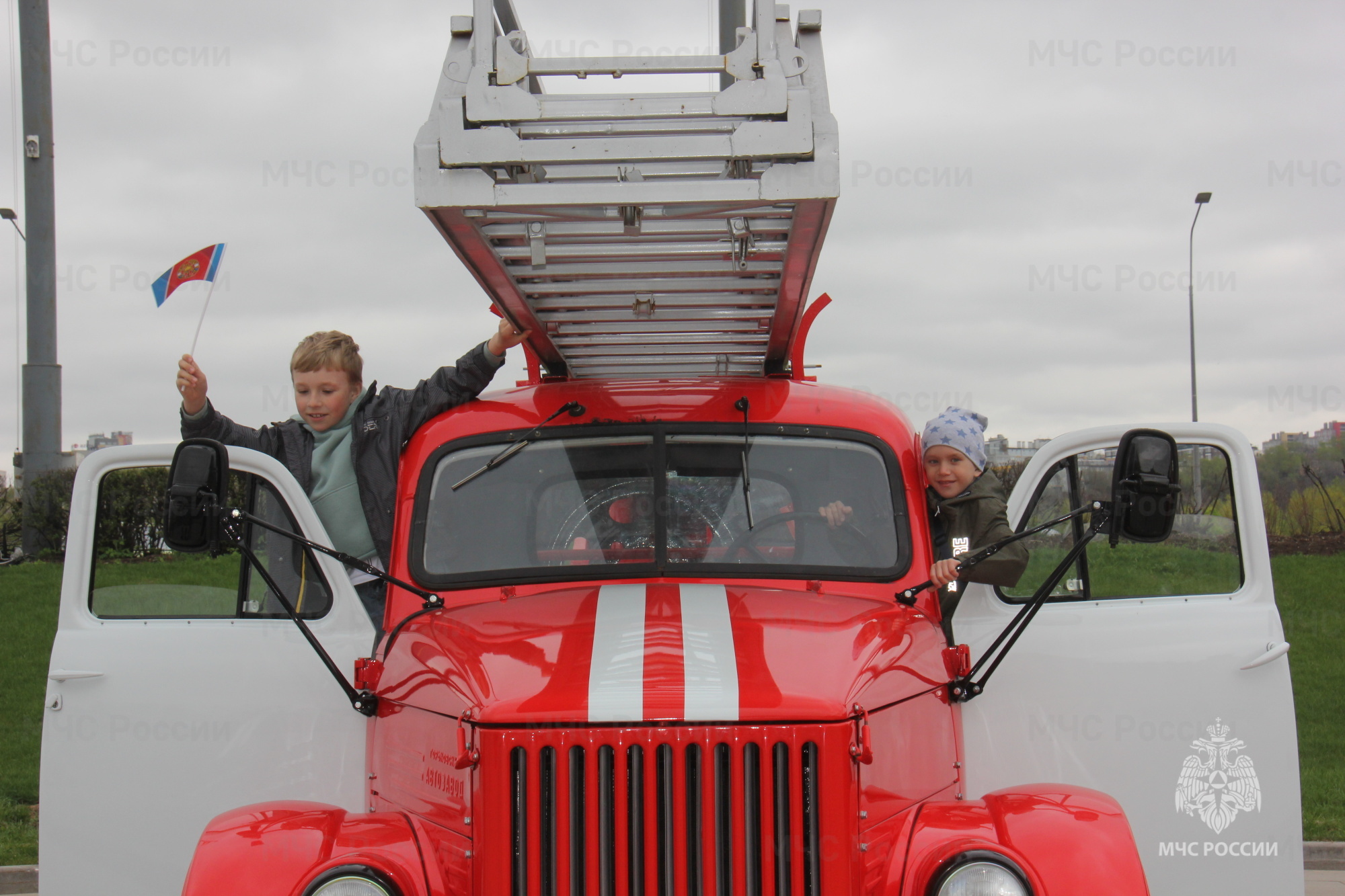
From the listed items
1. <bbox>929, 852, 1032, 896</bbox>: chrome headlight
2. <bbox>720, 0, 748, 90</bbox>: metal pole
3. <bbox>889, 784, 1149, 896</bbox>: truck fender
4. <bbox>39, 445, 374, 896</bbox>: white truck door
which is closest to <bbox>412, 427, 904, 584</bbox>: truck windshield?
<bbox>39, 445, 374, 896</bbox>: white truck door

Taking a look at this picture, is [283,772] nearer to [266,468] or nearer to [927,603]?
[266,468]

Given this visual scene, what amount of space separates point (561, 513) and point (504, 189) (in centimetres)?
127

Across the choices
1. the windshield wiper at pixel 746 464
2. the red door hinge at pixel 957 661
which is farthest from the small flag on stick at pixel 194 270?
the red door hinge at pixel 957 661

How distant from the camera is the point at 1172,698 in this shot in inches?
139

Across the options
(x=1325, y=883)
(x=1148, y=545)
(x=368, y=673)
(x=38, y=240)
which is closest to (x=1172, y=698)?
(x=1148, y=545)

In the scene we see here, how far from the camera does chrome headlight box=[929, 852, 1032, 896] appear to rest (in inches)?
97.4

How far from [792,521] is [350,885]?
181cm

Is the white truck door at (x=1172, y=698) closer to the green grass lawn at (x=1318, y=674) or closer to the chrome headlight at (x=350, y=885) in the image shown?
the chrome headlight at (x=350, y=885)

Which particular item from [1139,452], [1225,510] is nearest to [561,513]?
[1139,452]

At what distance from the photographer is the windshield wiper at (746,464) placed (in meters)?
3.77

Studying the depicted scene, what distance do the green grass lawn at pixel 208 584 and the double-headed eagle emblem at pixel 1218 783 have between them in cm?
58

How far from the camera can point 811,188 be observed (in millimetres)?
2832

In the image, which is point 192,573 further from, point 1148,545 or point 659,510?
Result: point 1148,545

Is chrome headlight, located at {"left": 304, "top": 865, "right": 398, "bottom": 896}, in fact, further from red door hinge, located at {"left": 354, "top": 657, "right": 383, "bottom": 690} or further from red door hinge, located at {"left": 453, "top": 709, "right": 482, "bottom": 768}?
red door hinge, located at {"left": 354, "top": 657, "right": 383, "bottom": 690}
